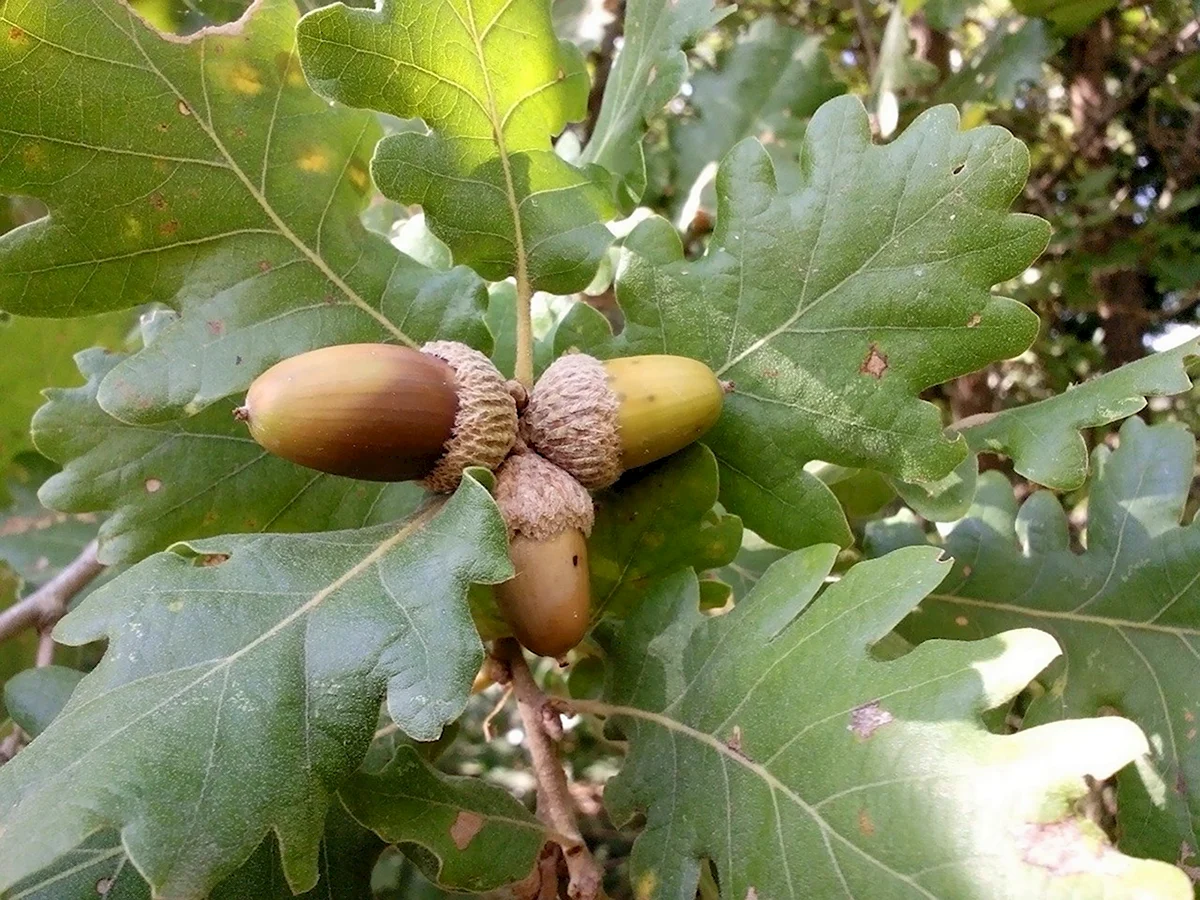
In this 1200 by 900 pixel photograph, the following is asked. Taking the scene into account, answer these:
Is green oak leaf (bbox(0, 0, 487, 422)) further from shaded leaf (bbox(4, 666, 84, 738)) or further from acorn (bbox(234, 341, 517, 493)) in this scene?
shaded leaf (bbox(4, 666, 84, 738))

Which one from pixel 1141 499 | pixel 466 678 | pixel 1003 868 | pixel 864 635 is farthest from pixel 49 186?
pixel 1141 499

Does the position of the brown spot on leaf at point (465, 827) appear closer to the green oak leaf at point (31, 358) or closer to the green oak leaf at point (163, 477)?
the green oak leaf at point (163, 477)

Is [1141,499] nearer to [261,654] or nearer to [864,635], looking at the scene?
[864,635]

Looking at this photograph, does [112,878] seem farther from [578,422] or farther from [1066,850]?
[1066,850]

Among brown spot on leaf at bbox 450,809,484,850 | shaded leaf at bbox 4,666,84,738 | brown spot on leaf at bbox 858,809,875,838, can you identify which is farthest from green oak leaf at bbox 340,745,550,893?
shaded leaf at bbox 4,666,84,738

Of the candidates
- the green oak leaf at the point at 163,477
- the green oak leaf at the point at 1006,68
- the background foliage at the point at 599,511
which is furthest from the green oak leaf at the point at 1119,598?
the green oak leaf at the point at 1006,68

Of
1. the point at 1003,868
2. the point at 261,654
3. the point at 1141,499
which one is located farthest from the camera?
the point at 1141,499
